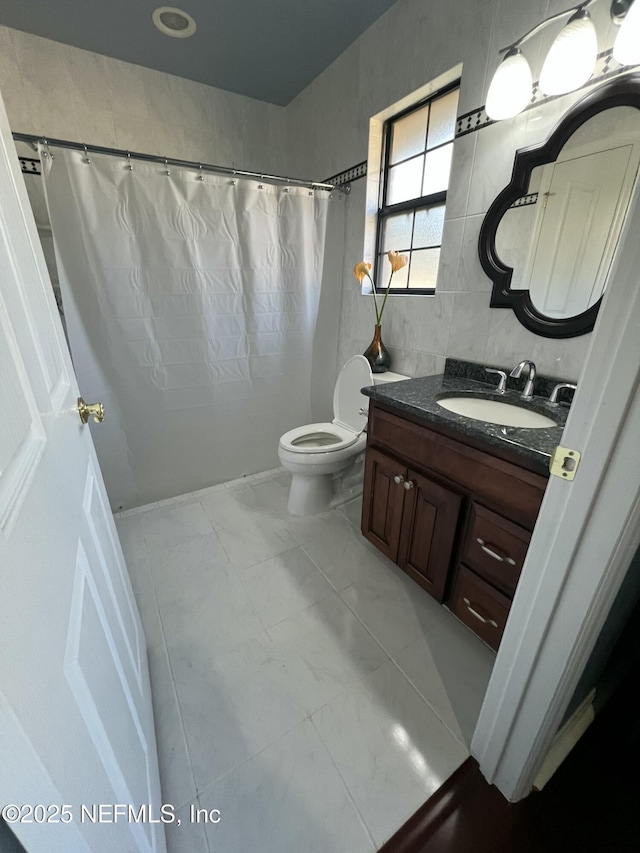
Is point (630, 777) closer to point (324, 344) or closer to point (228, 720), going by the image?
point (228, 720)

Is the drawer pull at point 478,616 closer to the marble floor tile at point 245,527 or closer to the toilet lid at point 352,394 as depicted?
the marble floor tile at point 245,527

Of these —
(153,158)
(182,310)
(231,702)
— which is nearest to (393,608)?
(231,702)

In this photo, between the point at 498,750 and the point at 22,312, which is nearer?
the point at 22,312

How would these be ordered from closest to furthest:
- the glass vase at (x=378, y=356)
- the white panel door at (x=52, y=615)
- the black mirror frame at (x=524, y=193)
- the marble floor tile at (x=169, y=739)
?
the white panel door at (x=52, y=615)
the marble floor tile at (x=169, y=739)
the black mirror frame at (x=524, y=193)
the glass vase at (x=378, y=356)

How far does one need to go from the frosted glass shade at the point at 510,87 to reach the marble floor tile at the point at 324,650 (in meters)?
1.97

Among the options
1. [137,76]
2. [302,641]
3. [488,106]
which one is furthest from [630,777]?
[137,76]

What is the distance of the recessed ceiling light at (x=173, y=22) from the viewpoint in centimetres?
157

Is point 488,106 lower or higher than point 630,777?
higher

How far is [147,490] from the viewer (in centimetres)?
208

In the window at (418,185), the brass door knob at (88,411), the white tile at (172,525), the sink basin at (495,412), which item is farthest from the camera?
the white tile at (172,525)

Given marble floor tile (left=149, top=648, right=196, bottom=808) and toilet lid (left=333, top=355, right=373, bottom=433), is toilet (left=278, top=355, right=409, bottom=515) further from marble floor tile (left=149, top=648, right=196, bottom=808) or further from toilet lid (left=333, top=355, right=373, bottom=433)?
marble floor tile (left=149, top=648, right=196, bottom=808)

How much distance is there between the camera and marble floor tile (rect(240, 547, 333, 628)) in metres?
1.44

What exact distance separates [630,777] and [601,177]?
180cm

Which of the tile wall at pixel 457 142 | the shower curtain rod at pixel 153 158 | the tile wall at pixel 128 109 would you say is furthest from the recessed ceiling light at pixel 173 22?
the tile wall at pixel 457 142
